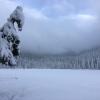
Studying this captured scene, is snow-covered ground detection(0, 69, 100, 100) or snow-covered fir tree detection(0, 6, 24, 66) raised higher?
snow-covered fir tree detection(0, 6, 24, 66)

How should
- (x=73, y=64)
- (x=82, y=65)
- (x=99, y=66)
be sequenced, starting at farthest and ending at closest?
(x=73, y=64), (x=82, y=65), (x=99, y=66)

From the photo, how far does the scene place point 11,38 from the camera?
14.0 m

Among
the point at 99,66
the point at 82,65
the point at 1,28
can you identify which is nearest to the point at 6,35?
the point at 1,28

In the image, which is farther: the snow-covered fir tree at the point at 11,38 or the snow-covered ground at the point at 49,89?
the snow-covered ground at the point at 49,89

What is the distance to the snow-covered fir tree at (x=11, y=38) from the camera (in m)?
13.8

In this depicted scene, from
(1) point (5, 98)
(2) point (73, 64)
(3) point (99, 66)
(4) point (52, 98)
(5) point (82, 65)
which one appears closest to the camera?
(1) point (5, 98)

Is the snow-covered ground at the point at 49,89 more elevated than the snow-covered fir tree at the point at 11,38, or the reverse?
the snow-covered fir tree at the point at 11,38

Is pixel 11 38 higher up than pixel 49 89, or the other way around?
pixel 11 38

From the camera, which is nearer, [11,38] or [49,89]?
[11,38]

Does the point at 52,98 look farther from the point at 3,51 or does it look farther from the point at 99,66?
the point at 99,66

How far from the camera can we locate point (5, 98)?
18859 mm

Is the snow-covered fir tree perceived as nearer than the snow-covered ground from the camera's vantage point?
Yes

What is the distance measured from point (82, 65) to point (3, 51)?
170592 mm

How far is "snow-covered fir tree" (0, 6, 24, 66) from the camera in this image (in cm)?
1384
